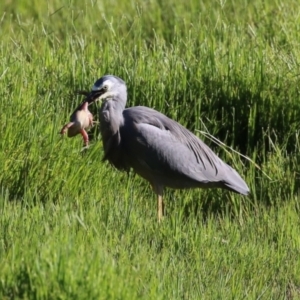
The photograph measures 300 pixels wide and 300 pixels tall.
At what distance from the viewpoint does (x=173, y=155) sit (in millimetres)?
6102

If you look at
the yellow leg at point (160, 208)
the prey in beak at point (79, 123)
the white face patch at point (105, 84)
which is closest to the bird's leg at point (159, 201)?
the yellow leg at point (160, 208)

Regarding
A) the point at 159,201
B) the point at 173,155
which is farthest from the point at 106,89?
the point at 159,201

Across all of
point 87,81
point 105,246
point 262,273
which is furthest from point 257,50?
point 105,246

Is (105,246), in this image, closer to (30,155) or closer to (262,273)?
(262,273)

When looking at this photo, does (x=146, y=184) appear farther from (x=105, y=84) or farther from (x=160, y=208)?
(x=105, y=84)

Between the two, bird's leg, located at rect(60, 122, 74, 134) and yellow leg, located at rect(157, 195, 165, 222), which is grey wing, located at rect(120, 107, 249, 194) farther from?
bird's leg, located at rect(60, 122, 74, 134)

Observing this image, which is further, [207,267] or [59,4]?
[59,4]

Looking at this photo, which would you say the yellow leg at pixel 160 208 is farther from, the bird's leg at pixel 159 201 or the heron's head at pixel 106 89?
the heron's head at pixel 106 89

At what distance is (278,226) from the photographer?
5.58 meters

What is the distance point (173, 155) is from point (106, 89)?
61 cm

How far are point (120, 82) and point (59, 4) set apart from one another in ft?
10.0

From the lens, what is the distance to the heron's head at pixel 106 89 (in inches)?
228

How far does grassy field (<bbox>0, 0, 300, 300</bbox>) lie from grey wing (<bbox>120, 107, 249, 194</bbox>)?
161mm

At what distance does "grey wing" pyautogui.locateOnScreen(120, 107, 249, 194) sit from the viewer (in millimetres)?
5957
